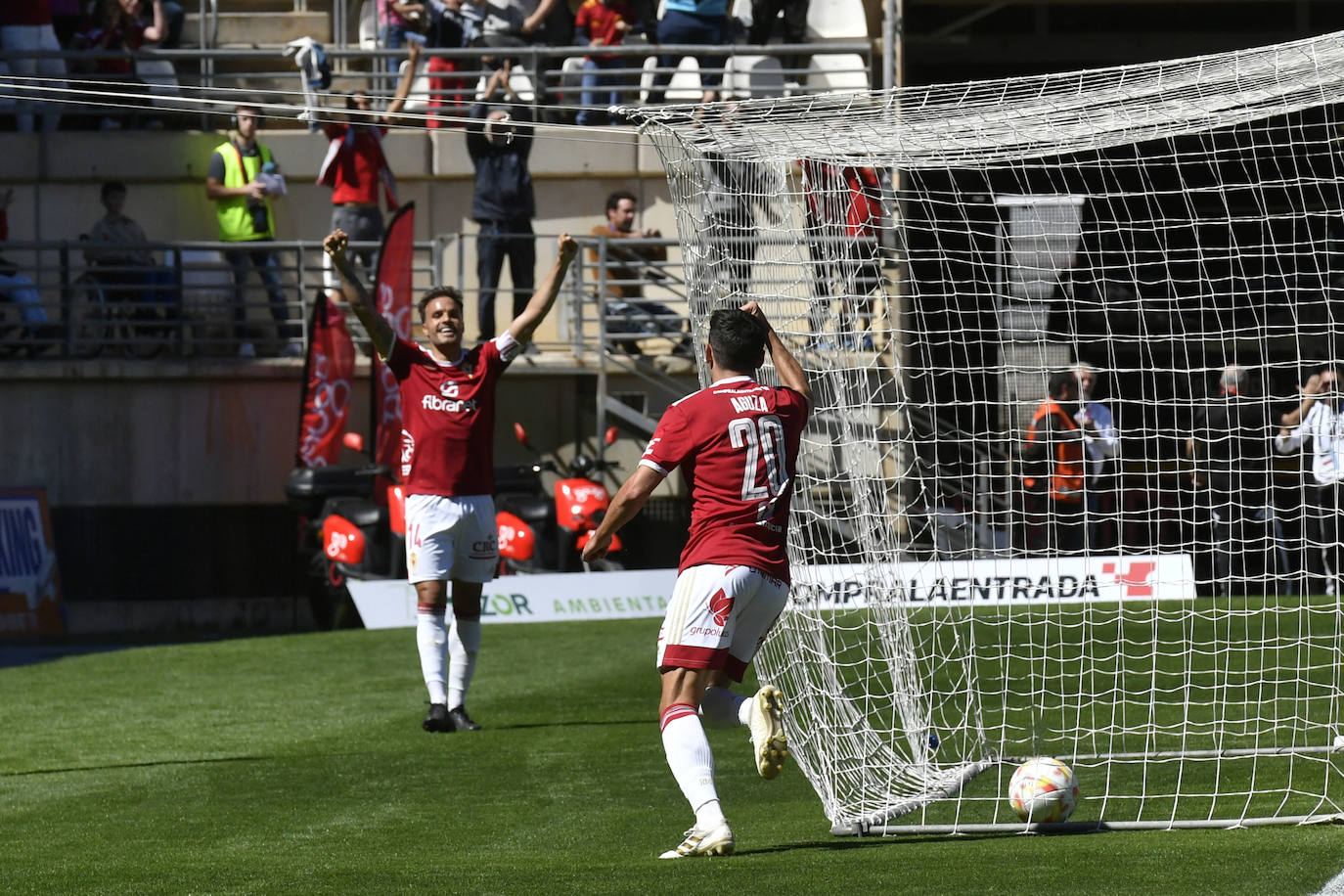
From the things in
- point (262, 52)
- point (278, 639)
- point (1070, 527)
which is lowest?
point (278, 639)

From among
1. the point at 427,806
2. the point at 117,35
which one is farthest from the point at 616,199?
the point at 427,806

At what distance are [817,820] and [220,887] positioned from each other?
2.62 metres

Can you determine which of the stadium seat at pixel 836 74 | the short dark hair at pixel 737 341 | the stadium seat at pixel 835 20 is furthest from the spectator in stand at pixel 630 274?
the short dark hair at pixel 737 341

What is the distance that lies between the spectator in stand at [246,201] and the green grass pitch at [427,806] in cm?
641

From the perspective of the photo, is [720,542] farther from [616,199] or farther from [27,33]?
[27,33]

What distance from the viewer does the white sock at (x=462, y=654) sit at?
9828 mm

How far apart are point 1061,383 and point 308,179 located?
34.1ft

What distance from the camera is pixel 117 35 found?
20031 millimetres

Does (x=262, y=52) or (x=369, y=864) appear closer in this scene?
(x=369, y=864)

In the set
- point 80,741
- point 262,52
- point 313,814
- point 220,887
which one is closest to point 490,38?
point 262,52

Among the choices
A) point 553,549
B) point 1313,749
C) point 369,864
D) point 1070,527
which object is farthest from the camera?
point 553,549

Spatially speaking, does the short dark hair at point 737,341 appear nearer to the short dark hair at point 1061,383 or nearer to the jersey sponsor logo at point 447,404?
the jersey sponsor logo at point 447,404

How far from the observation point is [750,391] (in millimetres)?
6766

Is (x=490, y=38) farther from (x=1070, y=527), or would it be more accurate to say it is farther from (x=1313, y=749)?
(x=1313, y=749)
